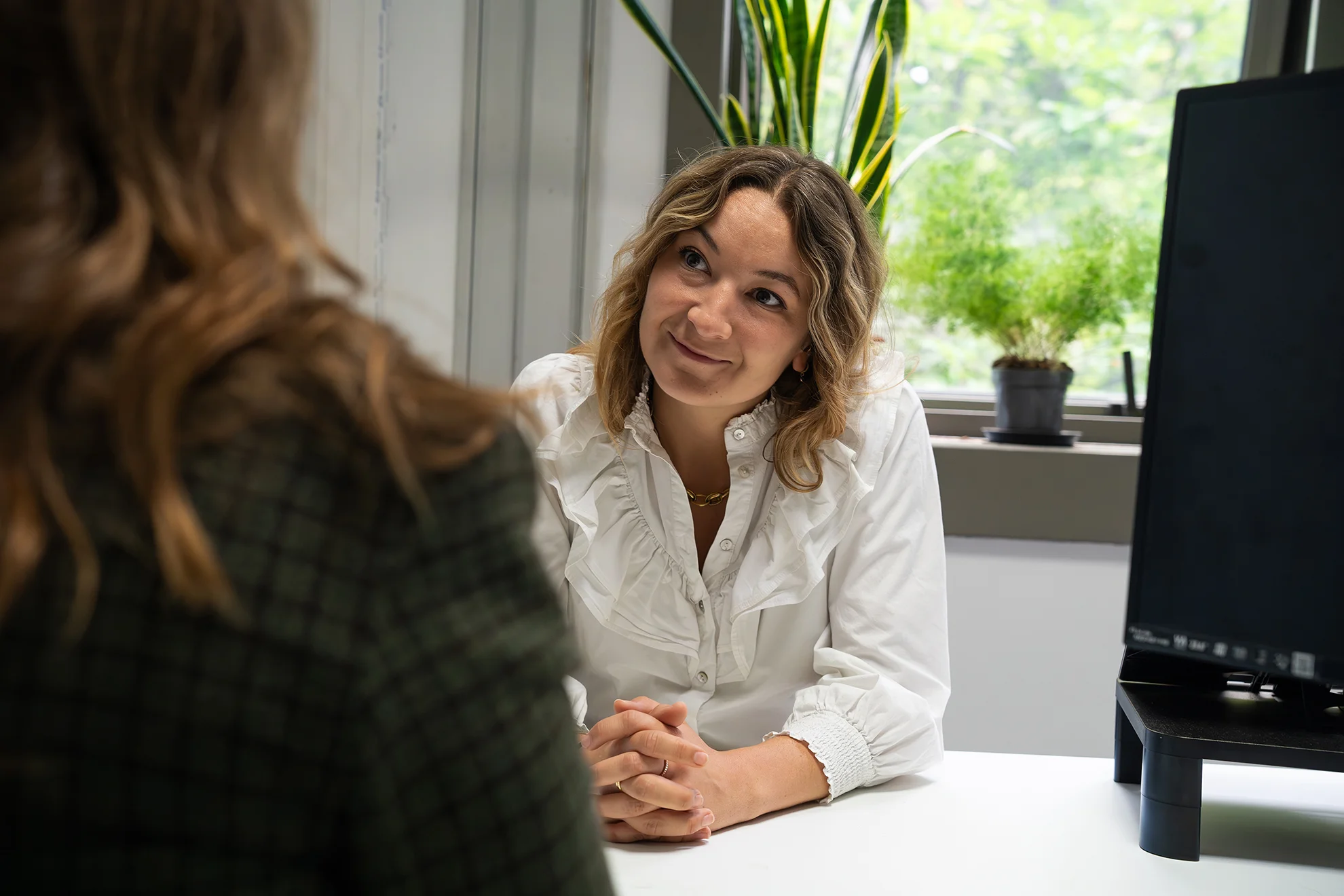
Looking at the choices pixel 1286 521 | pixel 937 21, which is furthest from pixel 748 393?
pixel 937 21

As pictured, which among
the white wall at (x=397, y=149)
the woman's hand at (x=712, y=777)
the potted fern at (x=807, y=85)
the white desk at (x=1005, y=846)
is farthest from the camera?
the potted fern at (x=807, y=85)

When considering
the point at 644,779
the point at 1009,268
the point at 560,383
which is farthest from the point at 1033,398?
the point at 644,779

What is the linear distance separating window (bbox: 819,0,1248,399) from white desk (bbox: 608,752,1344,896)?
5.32 feet

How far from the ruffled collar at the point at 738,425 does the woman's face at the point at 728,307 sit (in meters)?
0.04

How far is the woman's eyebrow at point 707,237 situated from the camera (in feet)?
4.79

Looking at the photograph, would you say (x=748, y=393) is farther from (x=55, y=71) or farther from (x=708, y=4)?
(x=708, y=4)

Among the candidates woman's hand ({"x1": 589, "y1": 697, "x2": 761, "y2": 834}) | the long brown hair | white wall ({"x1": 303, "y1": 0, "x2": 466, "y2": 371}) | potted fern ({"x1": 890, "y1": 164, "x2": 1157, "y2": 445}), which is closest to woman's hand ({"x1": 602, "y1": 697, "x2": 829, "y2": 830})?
woman's hand ({"x1": 589, "y1": 697, "x2": 761, "y2": 834})

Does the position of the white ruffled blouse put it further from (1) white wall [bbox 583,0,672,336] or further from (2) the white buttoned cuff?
(1) white wall [bbox 583,0,672,336]

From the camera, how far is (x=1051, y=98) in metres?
2.64

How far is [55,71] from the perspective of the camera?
1.32ft

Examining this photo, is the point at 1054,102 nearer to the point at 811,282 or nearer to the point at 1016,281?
the point at 1016,281

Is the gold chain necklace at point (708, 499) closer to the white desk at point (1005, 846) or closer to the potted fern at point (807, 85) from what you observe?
the white desk at point (1005, 846)

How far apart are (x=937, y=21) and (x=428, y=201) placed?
157cm

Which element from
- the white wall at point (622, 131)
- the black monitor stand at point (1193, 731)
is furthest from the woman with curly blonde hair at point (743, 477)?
the white wall at point (622, 131)
